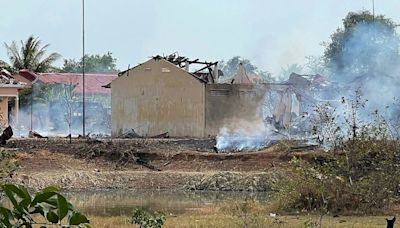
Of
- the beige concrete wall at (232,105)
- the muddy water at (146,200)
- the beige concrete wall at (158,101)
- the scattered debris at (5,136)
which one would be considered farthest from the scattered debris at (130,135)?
the muddy water at (146,200)

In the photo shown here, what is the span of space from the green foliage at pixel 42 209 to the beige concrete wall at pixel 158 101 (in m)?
42.9

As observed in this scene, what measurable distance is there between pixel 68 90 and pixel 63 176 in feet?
99.2

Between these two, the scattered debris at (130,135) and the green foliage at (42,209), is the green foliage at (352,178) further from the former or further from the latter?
the scattered debris at (130,135)

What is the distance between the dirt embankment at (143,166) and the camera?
31609 millimetres

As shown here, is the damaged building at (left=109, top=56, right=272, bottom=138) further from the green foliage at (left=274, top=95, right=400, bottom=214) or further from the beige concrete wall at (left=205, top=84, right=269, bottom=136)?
the green foliage at (left=274, top=95, right=400, bottom=214)

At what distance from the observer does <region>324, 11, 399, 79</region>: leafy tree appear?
56156mm

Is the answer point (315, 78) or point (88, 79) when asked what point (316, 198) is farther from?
point (88, 79)

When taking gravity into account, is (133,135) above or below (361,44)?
below

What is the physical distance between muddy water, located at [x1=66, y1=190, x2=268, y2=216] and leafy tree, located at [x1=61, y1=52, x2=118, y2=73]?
62.5 m

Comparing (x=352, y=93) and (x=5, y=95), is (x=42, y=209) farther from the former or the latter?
(x=5, y=95)

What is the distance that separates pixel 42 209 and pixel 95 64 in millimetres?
97048

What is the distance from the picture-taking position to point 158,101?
48.2 metres

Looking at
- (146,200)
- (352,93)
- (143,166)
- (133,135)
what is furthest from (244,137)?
(146,200)

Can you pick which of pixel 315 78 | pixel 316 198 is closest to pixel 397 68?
pixel 315 78
